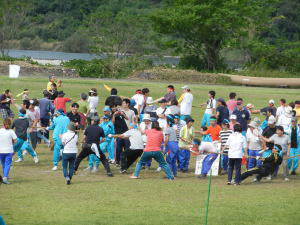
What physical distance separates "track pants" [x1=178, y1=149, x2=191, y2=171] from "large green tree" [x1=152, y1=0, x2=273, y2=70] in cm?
4049

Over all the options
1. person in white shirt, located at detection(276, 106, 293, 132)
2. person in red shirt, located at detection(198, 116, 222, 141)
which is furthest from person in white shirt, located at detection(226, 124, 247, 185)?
person in white shirt, located at detection(276, 106, 293, 132)

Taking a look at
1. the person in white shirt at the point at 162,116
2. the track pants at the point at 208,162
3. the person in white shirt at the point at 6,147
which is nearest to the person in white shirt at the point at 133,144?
the person in white shirt at the point at 162,116

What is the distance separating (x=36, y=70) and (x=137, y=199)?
37627 mm

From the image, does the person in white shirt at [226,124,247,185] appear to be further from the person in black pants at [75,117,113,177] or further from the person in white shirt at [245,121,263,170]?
the person in black pants at [75,117,113,177]

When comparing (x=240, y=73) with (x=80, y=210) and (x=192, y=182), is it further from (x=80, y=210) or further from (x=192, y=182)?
(x=80, y=210)

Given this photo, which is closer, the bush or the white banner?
the white banner

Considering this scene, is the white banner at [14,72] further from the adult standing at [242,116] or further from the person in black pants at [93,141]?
the person in black pants at [93,141]

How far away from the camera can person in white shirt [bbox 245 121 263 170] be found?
1780 cm

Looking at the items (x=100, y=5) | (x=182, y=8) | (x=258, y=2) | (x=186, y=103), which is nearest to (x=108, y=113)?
(x=186, y=103)

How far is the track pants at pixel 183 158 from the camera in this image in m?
18.5

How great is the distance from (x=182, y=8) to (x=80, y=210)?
47.2m

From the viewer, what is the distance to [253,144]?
17938mm

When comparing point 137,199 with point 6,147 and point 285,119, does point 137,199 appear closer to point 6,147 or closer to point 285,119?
point 6,147

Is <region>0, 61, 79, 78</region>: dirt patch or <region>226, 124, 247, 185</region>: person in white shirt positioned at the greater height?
<region>226, 124, 247, 185</region>: person in white shirt
